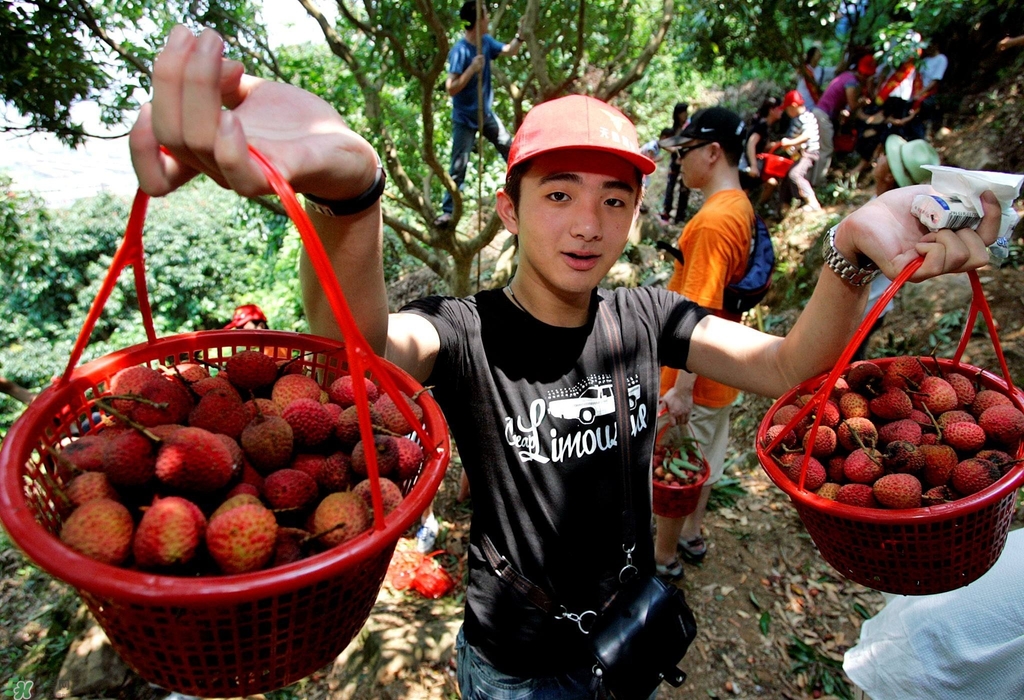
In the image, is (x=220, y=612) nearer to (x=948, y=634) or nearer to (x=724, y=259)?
(x=948, y=634)

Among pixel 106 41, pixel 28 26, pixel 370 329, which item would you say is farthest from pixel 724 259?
pixel 106 41

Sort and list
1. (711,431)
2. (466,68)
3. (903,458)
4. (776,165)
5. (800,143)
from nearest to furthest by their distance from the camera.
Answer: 1. (903,458)
2. (711,431)
3. (466,68)
4. (776,165)
5. (800,143)

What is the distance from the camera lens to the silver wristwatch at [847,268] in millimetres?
1656

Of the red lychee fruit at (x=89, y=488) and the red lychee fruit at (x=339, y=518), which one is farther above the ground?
the red lychee fruit at (x=89, y=488)

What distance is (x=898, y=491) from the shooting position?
4.83 ft

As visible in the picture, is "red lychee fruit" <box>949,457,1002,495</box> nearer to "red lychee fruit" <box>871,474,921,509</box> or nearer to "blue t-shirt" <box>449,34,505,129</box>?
"red lychee fruit" <box>871,474,921,509</box>

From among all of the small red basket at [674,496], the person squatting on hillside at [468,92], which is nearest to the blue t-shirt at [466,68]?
the person squatting on hillside at [468,92]

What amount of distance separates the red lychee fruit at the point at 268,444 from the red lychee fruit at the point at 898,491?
53.6 inches

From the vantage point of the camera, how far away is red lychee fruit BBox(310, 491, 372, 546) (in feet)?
3.52

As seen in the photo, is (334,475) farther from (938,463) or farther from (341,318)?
(938,463)

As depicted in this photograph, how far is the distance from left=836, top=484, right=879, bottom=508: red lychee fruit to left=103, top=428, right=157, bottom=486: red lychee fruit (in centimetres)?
153

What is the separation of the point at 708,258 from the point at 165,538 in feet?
9.94

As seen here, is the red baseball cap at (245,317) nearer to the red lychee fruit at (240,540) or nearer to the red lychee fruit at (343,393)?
the red lychee fruit at (343,393)

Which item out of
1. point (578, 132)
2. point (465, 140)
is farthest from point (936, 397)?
point (465, 140)
